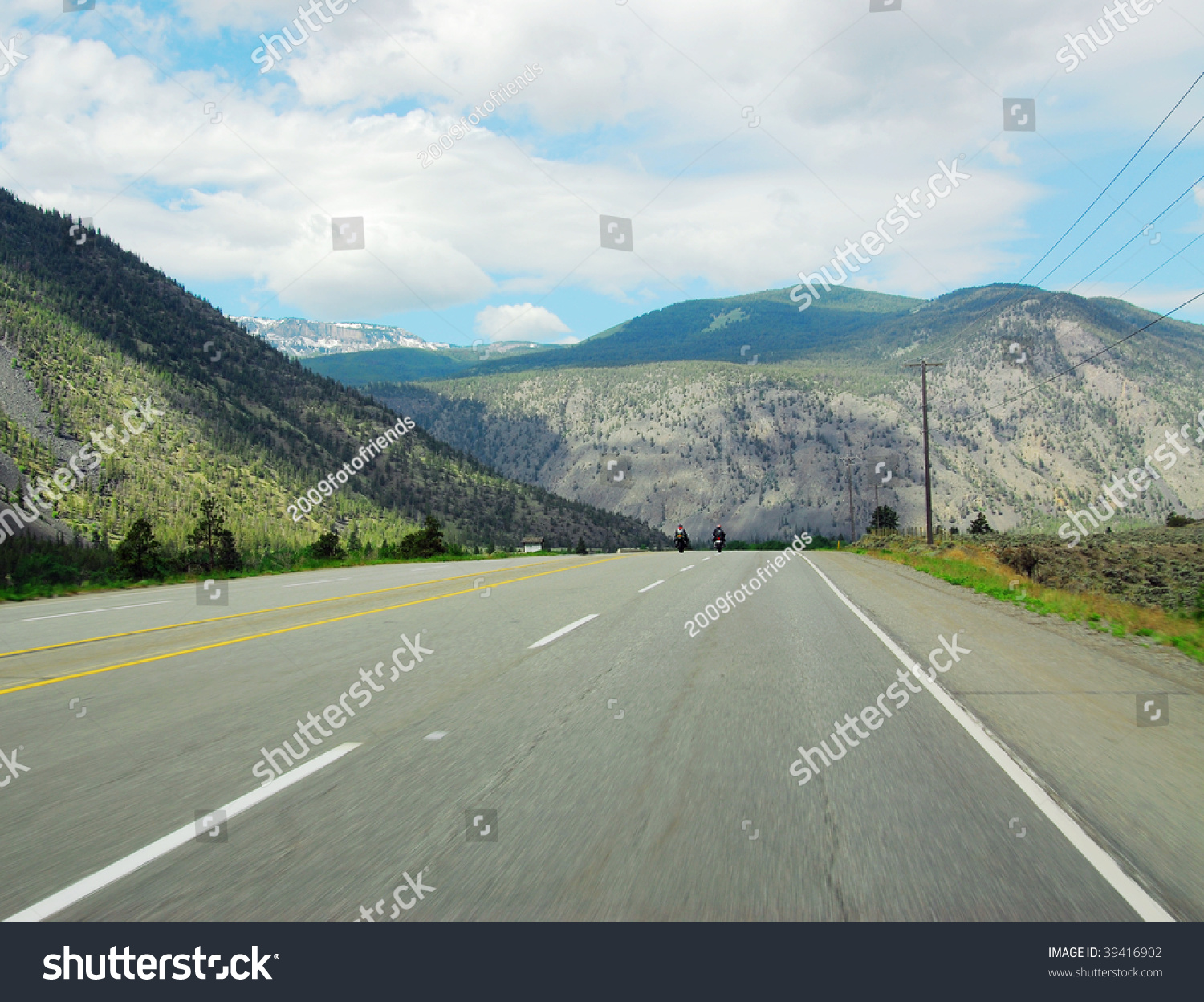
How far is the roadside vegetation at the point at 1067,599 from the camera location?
12.0 metres

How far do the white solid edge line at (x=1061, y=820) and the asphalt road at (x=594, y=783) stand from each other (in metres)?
0.02

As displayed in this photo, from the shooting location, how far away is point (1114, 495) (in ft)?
435

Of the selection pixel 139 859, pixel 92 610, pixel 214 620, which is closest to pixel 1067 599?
pixel 214 620

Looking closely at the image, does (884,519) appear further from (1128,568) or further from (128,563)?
(128,563)

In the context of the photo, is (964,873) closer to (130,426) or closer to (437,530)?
(437,530)

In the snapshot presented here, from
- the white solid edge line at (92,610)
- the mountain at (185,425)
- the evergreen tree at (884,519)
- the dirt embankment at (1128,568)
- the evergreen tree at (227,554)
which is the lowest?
the evergreen tree at (884,519)

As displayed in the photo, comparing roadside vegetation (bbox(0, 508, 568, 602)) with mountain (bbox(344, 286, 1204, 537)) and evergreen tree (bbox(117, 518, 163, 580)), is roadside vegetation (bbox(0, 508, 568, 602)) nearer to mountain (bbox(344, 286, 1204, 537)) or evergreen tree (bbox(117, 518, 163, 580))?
evergreen tree (bbox(117, 518, 163, 580))

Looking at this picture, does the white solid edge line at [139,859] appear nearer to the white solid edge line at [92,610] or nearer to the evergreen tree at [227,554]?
the white solid edge line at [92,610]

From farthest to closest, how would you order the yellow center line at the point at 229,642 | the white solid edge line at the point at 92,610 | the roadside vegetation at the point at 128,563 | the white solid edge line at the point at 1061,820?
the roadside vegetation at the point at 128,563 < the white solid edge line at the point at 92,610 < the yellow center line at the point at 229,642 < the white solid edge line at the point at 1061,820

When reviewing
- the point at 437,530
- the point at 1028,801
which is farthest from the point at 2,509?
the point at 1028,801

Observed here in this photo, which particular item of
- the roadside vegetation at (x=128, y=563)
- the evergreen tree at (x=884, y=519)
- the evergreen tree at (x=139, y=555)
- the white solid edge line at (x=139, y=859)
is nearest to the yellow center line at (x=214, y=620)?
the white solid edge line at (x=139, y=859)

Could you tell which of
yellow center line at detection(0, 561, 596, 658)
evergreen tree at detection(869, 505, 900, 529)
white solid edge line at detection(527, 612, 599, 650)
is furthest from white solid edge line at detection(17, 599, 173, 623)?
evergreen tree at detection(869, 505, 900, 529)

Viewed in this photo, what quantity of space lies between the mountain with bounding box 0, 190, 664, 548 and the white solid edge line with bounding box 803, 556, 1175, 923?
56045 millimetres

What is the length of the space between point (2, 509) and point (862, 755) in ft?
145
